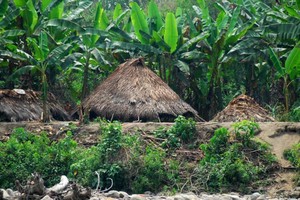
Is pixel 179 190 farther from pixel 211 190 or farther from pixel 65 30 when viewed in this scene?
pixel 65 30

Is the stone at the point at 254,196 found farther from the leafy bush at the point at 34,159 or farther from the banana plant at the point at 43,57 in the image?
the banana plant at the point at 43,57

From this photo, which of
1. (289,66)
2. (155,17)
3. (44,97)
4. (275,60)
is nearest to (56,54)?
(44,97)

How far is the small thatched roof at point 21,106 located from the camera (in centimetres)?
1905

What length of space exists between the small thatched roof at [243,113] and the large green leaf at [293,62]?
3.90 feet

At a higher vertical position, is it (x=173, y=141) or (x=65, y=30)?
(x=65, y=30)

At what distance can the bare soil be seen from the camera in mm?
15766

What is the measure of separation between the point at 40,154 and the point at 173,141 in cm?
297

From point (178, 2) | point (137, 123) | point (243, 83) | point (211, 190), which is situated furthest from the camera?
point (178, 2)

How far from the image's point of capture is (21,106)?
19.4 meters

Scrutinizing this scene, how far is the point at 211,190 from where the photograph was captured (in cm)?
1545

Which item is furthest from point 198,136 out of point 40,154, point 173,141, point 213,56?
point 213,56

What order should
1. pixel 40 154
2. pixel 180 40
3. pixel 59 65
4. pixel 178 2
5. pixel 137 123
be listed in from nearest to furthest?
pixel 40 154 < pixel 137 123 < pixel 59 65 < pixel 180 40 < pixel 178 2

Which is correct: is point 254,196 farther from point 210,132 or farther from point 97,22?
point 97,22


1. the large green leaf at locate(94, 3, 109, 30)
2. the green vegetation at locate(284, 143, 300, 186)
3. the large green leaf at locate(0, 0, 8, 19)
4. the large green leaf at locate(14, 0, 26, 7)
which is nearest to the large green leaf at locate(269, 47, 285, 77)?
the green vegetation at locate(284, 143, 300, 186)
